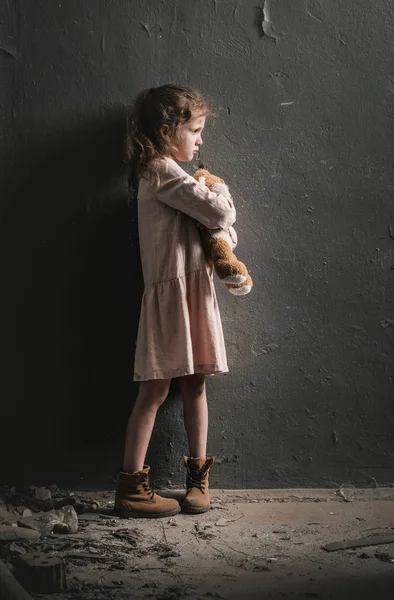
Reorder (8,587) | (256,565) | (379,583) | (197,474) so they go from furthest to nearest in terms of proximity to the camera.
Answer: (197,474)
(256,565)
(379,583)
(8,587)

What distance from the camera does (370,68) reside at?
3316mm

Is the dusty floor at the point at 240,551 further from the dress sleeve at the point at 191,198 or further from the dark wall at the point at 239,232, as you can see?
the dress sleeve at the point at 191,198

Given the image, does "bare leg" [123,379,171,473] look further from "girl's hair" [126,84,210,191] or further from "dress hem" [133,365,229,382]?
"girl's hair" [126,84,210,191]

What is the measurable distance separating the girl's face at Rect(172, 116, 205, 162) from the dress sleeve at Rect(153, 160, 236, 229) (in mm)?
103

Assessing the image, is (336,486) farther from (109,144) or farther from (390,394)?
(109,144)

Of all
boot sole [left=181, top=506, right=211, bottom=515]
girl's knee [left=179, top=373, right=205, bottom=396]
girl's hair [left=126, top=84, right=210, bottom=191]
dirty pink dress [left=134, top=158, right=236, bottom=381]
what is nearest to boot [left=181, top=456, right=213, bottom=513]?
boot sole [left=181, top=506, right=211, bottom=515]

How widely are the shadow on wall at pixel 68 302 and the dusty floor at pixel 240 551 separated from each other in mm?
331

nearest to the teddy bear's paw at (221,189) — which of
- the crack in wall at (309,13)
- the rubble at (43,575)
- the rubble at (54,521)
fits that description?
the crack in wall at (309,13)

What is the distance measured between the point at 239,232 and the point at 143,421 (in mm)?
843

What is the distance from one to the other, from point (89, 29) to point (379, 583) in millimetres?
2274

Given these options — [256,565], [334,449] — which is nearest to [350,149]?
[334,449]

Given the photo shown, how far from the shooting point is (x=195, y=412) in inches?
125

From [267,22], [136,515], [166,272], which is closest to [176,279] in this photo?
[166,272]

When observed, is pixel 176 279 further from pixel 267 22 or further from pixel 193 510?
pixel 267 22
